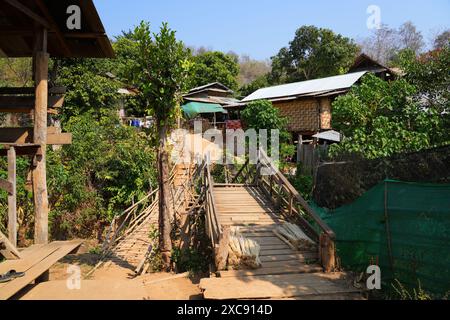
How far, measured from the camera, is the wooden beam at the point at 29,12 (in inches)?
178

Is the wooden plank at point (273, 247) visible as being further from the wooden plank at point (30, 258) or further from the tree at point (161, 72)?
the wooden plank at point (30, 258)

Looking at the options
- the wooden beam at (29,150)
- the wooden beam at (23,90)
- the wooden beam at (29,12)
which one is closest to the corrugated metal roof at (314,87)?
the wooden beam at (23,90)

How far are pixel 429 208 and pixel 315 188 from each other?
23.1 feet

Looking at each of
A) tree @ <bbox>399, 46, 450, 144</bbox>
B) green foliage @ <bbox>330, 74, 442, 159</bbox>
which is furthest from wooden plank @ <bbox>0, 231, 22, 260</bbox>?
tree @ <bbox>399, 46, 450, 144</bbox>

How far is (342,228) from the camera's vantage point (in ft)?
19.3

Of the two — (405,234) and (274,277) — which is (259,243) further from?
(405,234)

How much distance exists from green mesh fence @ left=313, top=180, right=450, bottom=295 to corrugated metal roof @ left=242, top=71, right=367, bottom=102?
42.7 ft

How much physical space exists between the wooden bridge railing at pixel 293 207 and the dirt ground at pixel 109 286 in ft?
7.01

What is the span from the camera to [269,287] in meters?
4.77

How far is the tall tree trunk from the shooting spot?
22.2ft

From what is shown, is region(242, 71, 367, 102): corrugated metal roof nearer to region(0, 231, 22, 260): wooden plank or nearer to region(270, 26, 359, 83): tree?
region(270, 26, 359, 83): tree

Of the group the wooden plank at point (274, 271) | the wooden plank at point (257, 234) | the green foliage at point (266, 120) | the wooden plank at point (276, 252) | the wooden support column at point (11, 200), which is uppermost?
the green foliage at point (266, 120)

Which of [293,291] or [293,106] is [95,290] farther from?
[293,106]
